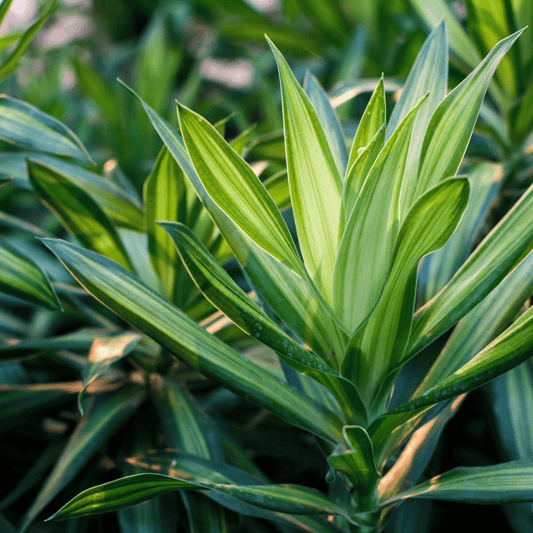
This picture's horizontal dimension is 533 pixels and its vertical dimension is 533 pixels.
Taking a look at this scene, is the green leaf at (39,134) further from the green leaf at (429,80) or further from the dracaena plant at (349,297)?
the green leaf at (429,80)

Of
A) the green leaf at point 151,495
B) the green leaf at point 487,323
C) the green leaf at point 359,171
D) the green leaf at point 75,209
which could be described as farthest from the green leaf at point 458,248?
the green leaf at point 75,209

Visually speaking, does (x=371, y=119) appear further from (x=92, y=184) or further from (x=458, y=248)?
(x=92, y=184)

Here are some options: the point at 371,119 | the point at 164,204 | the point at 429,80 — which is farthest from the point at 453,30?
the point at 164,204

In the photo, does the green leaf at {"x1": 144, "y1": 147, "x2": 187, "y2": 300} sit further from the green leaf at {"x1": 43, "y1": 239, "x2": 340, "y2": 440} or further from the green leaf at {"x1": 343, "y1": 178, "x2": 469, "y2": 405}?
the green leaf at {"x1": 343, "y1": 178, "x2": 469, "y2": 405}

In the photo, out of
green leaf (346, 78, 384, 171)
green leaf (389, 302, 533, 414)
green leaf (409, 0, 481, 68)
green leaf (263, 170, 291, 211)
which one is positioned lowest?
green leaf (389, 302, 533, 414)

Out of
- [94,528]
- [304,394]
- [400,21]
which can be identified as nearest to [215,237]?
[304,394]

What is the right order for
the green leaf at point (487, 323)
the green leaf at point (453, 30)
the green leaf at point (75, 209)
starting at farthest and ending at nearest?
the green leaf at point (453, 30) < the green leaf at point (75, 209) < the green leaf at point (487, 323)

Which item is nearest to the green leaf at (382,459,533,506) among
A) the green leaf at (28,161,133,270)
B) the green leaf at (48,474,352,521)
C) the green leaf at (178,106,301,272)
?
the green leaf at (48,474,352,521)
